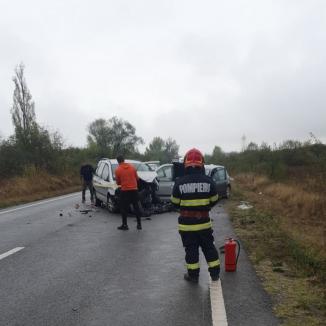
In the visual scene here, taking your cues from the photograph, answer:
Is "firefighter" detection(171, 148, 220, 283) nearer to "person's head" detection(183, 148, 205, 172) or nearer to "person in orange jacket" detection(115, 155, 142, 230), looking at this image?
"person's head" detection(183, 148, 205, 172)

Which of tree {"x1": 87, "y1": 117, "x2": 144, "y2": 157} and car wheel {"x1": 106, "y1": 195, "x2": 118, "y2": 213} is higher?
tree {"x1": 87, "y1": 117, "x2": 144, "y2": 157}

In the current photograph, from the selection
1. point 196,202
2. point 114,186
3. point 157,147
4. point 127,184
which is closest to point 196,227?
point 196,202

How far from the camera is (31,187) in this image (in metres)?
27.4

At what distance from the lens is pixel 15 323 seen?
461cm

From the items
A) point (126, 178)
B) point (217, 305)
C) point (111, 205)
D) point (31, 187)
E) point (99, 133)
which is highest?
point (99, 133)

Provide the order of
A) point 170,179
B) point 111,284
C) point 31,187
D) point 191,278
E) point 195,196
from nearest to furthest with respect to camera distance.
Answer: point 111,284, point 191,278, point 195,196, point 170,179, point 31,187

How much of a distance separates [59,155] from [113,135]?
65869 millimetres

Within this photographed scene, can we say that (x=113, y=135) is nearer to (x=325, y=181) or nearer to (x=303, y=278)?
(x=325, y=181)

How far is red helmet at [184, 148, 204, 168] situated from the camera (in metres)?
6.41

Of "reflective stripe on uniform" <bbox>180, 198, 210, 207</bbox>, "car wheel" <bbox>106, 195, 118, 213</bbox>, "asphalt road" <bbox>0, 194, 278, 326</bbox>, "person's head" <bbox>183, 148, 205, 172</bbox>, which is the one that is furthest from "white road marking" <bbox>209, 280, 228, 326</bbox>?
"car wheel" <bbox>106, 195, 118, 213</bbox>

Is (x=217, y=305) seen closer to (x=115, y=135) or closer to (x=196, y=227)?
(x=196, y=227)

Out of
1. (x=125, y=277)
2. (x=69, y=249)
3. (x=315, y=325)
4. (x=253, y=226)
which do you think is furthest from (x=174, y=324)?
(x=253, y=226)

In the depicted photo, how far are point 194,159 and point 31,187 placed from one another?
22.7m

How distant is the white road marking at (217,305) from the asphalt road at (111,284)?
0.06 metres
